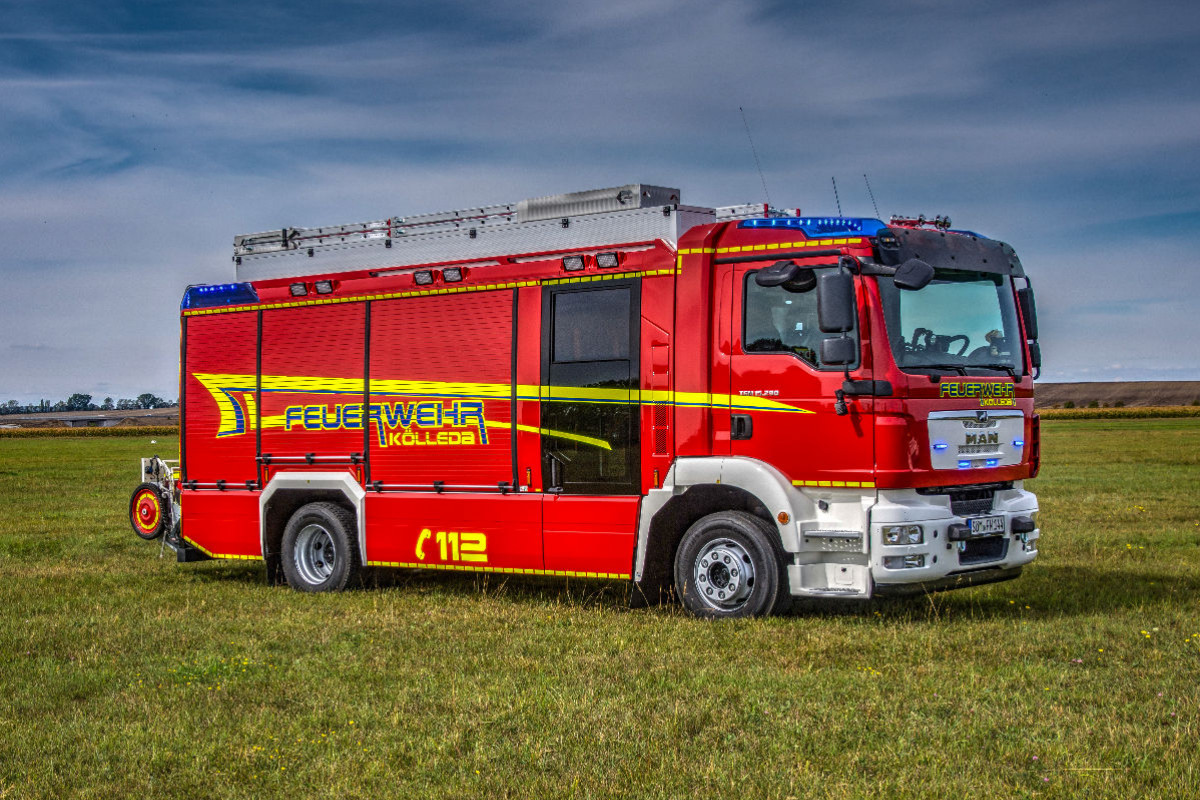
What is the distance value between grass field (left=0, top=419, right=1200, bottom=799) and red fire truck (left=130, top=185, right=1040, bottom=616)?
1.81 feet

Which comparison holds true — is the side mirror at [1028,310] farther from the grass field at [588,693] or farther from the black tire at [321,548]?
the black tire at [321,548]

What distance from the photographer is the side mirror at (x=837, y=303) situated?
9398 millimetres

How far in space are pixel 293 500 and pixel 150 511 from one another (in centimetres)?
257

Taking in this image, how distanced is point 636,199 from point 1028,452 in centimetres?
390

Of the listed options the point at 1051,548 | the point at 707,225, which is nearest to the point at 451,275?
the point at 707,225

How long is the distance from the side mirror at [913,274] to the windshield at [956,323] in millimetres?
309

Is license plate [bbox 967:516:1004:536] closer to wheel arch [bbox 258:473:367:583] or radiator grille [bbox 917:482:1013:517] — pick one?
radiator grille [bbox 917:482:1013:517]

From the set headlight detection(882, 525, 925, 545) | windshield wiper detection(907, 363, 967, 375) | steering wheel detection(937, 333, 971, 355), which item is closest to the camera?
headlight detection(882, 525, 925, 545)

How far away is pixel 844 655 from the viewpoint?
8656mm

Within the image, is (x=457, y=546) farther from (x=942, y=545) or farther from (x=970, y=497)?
(x=970, y=497)

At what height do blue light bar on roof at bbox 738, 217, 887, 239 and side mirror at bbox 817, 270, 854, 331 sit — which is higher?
blue light bar on roof at bbox 738, 217, 887, 239

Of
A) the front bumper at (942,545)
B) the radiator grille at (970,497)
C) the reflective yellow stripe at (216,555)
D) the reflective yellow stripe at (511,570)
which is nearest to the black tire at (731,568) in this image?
the reflective yellow stripe at (511,570)

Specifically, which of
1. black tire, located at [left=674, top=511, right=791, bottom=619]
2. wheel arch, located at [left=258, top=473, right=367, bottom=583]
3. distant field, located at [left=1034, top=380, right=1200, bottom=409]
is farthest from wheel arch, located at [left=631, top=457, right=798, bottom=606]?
distant field, located at [left=1034, top=380, right=1200, bottom=409]

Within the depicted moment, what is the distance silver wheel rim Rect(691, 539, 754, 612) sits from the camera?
10172 millimetres
